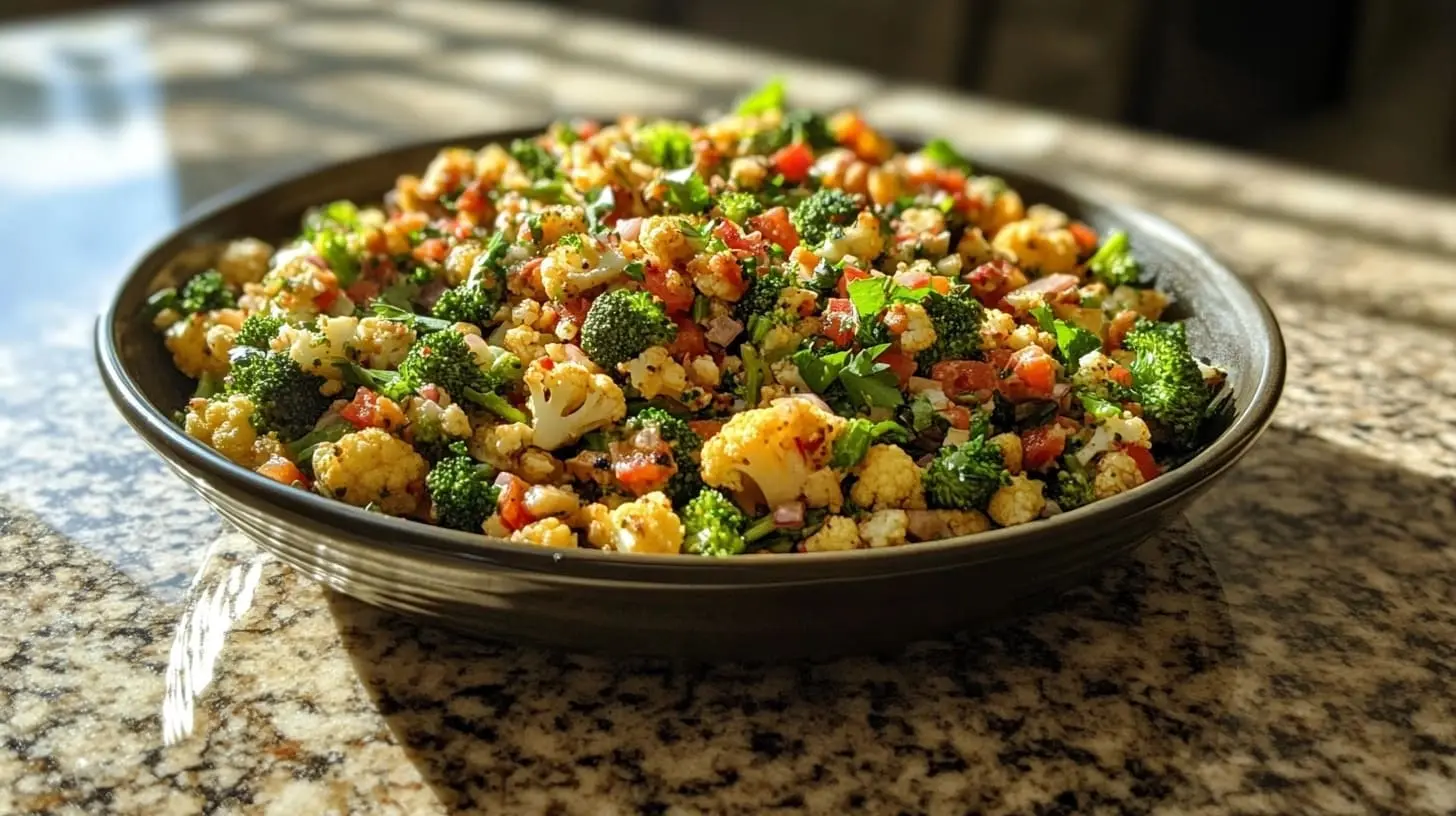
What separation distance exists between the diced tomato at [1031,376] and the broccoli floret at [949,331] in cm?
4

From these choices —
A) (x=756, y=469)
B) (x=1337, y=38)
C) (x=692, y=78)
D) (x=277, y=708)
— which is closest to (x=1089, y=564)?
(x=756, y=469)

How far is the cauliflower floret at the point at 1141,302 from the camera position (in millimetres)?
1439

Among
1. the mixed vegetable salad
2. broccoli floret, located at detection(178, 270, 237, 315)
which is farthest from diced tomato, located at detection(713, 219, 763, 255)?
broccoli floret, located at detection(178, 270, 237, 315)

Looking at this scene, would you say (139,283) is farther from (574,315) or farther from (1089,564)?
(1089,564)

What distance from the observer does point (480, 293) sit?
4.09 feet

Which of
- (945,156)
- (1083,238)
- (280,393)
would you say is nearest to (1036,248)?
(1083,238)

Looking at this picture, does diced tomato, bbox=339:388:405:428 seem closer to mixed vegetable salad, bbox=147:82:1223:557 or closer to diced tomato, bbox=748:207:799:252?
mixed vegetable salad, bbox=147:82:1223:557

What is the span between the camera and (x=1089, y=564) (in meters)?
1.01

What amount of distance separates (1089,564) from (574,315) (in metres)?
0.49

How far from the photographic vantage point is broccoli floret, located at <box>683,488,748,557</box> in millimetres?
994

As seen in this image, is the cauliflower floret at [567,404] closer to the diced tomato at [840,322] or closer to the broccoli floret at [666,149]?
the diced tomato at [840,322]

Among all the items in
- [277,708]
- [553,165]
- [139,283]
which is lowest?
[277,708]

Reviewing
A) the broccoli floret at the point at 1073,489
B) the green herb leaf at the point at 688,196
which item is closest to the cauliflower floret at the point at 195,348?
the green herb leaf at the point at 688,196

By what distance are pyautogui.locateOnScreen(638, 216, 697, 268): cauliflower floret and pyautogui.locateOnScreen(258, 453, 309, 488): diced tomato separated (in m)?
0.36
